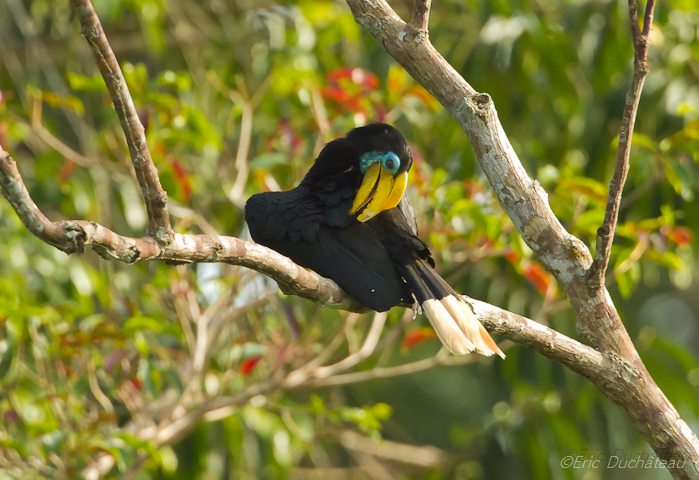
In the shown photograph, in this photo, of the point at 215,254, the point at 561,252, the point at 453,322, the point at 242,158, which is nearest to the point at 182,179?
the point at 242,158

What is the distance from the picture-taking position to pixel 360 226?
2.64 meters

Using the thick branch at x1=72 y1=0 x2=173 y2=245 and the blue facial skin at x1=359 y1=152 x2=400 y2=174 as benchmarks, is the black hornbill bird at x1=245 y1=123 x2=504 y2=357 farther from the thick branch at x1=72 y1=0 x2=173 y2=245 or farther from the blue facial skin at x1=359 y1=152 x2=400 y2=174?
the thick branch at x1=72 y1=0 x2=173 y2=245

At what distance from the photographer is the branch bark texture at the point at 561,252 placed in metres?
1.85

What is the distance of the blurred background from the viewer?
2.97 m

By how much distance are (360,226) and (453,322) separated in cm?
71

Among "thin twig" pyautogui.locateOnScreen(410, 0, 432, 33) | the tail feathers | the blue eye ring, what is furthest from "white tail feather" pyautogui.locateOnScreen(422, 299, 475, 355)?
"thin twig" pyautogui.locateOnScreen(410, 0, 432, 33)

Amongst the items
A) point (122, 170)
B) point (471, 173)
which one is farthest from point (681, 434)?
point (122, 170)

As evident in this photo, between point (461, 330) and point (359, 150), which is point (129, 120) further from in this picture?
point (359, 150)

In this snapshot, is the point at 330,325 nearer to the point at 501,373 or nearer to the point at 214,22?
the point at 501,373

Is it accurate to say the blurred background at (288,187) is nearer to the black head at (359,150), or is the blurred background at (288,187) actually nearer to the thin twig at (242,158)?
the thin twig at (242,158)

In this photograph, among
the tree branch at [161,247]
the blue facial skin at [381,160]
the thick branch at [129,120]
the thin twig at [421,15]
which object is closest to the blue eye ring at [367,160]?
the blue facial skin at [381,160]

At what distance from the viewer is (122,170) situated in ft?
12.1

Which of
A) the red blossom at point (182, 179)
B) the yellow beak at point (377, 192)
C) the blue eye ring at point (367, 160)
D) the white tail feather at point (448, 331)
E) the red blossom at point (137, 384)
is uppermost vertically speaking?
the red blossom at point (182, 179)

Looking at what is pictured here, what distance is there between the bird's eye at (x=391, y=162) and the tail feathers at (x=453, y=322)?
0.50 meters
